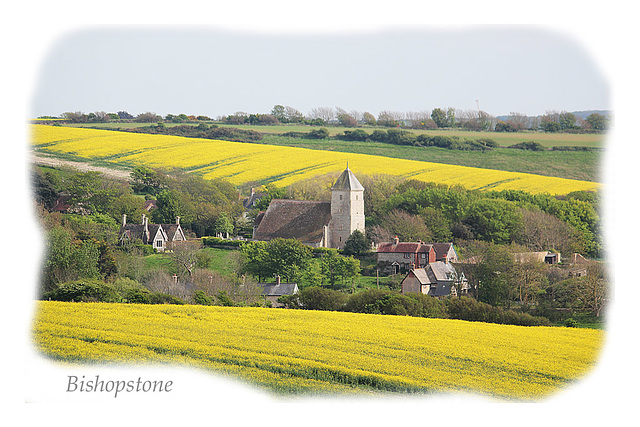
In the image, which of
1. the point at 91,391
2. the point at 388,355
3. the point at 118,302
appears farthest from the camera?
the point at 118,302

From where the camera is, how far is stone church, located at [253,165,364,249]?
2330 cm

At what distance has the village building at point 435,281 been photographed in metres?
Result: 18.3

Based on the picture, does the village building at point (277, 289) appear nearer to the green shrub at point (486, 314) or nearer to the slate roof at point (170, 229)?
the slate roof at point (170, 229)

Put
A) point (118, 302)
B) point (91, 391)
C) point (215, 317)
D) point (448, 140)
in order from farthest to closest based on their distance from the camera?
1. point (448, 140)
2. point (118, 302)
3. point (215, 317)
4. point (91, 391)

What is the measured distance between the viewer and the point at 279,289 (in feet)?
63.3

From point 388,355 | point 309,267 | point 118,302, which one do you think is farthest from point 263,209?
point 388,355

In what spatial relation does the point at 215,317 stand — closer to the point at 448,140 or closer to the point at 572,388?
the point at 572,388

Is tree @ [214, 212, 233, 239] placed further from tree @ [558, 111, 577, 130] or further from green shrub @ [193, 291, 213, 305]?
tree @ [558, 111, 577, 130]

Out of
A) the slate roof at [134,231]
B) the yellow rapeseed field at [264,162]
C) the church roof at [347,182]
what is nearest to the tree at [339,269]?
the church roof at [347,182]

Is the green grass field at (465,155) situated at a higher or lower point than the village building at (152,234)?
higher

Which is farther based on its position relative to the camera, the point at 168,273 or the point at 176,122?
the point at 176,122

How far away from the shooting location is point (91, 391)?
10273 millimetres

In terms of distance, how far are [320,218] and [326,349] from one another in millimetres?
13051

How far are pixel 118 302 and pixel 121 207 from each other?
733 centimetres
